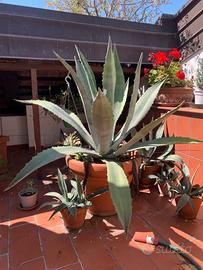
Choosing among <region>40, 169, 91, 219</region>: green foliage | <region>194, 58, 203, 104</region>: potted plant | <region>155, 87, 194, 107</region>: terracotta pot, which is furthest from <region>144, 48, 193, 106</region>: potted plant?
<region>40, 169, 91, 219</region>: green foliage

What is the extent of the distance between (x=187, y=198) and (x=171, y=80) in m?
1.46

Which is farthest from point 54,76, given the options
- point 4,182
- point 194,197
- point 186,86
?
point 194,197

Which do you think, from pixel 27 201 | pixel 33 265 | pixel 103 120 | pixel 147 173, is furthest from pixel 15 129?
pixel 33 265

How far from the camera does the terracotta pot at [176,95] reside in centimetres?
271

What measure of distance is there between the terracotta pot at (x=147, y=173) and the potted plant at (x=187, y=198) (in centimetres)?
50

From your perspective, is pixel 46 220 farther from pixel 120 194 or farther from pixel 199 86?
pixel 199 86

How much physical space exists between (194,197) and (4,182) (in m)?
2.26

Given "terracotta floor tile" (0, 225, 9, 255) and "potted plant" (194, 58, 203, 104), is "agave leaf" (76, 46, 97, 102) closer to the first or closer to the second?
"potted plant" (194, 58, 203, 104)

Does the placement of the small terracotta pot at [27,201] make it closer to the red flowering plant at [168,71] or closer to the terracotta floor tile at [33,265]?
the terracotta floor tile at [33,265]

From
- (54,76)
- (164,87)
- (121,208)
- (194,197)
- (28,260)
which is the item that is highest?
(54,76)

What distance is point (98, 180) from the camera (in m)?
1.90

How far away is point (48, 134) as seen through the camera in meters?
4.76

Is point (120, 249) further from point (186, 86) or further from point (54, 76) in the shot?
point (54, 76)

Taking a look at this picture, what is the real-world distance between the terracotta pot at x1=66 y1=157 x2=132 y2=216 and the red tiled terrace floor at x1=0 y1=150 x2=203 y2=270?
0.25ft
